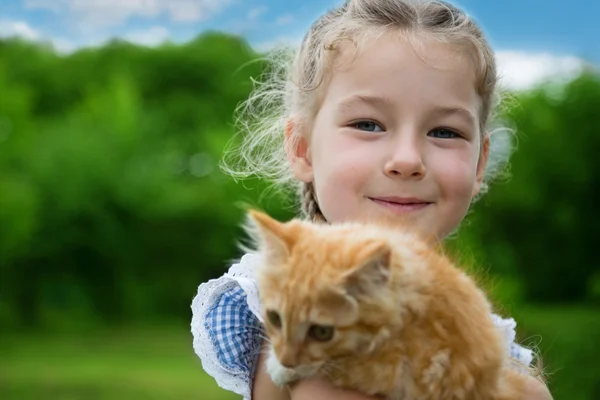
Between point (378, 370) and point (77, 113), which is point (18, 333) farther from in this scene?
point (378, 370)

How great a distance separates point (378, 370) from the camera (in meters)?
1.31

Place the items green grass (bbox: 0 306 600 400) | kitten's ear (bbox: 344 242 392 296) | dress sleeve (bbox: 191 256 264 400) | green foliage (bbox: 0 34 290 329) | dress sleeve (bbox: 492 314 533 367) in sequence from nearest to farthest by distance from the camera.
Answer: kitten's ear (bbox: 344 242 392 296)
dress sleeve (bbox: 191 256 264 400)
dress sleeve (bbox: 492 314 533 367)
green grass (bbox: 0 306 600 400)
green foliage (bbox: 0 34 290 329)

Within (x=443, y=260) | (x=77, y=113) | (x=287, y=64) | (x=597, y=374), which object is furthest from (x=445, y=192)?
(x=77, y=113)

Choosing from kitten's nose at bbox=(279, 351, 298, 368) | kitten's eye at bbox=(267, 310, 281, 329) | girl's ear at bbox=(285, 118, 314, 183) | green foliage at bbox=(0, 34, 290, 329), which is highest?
girl's ear at bbox=(285, 118, 314, 183)

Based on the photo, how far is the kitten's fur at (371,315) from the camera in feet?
4.05

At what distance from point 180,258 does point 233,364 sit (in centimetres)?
1312

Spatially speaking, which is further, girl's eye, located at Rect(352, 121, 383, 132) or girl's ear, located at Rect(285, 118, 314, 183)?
girl's ear, located at Rect(285, 118, 314, 183)

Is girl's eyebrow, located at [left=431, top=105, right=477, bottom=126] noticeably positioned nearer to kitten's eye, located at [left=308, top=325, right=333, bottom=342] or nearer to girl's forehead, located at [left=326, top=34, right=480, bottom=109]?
girl's forehead, located at [left=326, top=34, right=480, bottom=109]

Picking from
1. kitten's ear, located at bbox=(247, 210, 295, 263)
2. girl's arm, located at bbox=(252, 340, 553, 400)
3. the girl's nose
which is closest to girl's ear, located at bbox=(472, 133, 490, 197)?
Result: the girl's nose

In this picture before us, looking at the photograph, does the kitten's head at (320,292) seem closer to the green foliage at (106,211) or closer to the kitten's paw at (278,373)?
the kitten's paw at (278,373)

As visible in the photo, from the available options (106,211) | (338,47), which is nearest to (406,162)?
(338,47)

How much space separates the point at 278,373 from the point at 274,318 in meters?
0.11

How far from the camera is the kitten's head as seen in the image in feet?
4.01

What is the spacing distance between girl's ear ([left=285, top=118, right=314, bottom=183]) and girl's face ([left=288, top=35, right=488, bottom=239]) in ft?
0.36
